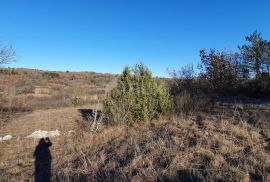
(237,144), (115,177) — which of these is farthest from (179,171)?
(237,144)

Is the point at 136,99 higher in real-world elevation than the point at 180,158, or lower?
higher

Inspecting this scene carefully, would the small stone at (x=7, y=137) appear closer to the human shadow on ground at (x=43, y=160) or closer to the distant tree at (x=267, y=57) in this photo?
the human shadow on ground at (x=43, y=160)

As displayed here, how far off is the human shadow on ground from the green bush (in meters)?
2.74

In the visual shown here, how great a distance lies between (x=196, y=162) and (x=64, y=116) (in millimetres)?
9740

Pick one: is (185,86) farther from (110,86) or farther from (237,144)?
(237,144)

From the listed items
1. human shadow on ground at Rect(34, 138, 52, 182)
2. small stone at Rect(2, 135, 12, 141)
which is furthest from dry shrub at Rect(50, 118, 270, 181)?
small stone at Rect(2, 135, 12, 141)

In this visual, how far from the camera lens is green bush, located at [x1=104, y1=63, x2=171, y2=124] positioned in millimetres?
12038

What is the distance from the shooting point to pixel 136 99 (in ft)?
40.3

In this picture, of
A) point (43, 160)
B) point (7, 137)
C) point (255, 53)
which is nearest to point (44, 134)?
point (7, 137)

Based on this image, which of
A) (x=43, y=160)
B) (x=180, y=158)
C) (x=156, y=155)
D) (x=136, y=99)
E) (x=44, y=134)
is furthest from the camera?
(x=136, y=99)

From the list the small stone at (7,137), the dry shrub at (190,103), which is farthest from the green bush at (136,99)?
the small stone at (7,137)

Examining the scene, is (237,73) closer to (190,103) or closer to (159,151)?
(190,103)

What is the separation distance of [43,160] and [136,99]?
15.9 ft

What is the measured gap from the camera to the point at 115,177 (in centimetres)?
622
